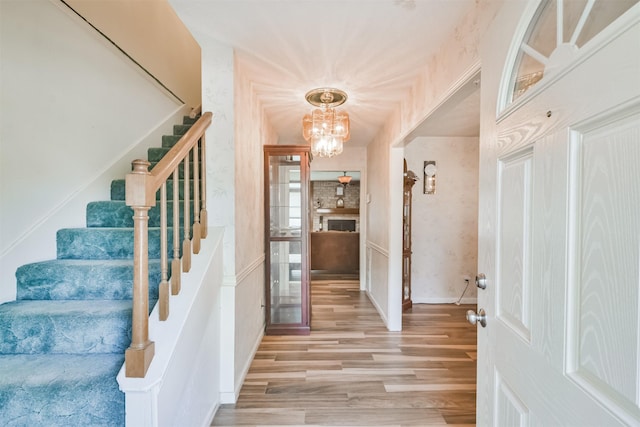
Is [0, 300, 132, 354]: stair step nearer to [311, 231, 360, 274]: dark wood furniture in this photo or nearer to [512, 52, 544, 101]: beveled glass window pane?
[512, 52, 544, 101]: beveled glass window pane

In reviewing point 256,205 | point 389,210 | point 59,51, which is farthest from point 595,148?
point 59,51

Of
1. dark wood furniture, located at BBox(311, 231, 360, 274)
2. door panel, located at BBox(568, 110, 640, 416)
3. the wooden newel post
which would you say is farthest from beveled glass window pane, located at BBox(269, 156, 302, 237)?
dark wood furniture, located at BBox(311, 231, 360, 274)

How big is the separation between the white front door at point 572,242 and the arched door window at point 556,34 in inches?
1.0

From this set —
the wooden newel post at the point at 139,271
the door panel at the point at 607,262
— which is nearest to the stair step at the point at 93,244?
the wooden newel post at the point at 139,271

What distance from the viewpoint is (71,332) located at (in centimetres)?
132

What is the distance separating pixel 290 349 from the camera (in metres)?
2.65

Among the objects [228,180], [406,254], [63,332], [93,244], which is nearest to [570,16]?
[228,180]

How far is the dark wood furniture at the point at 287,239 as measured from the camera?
2.98m

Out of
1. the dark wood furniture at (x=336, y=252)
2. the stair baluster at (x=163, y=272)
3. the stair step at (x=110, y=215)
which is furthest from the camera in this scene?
the dark wood furniture at (x=336, y=252)

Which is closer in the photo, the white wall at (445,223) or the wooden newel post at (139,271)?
the wooden newel post at (139,271)

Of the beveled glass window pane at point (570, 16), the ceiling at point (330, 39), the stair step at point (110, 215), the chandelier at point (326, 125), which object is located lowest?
the stair step at point (110, 215)

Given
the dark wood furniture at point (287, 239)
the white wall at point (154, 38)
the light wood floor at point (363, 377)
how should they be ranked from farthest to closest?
1. the dark wood furniture at point (287, 239)
2. the white wall at point (154, 38)
3. the light wood floor at point (363, 377)

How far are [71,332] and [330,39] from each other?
7.02 feet

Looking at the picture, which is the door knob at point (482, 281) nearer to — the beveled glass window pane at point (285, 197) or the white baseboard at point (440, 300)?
the beveled glass window pane at point (285, 197)
